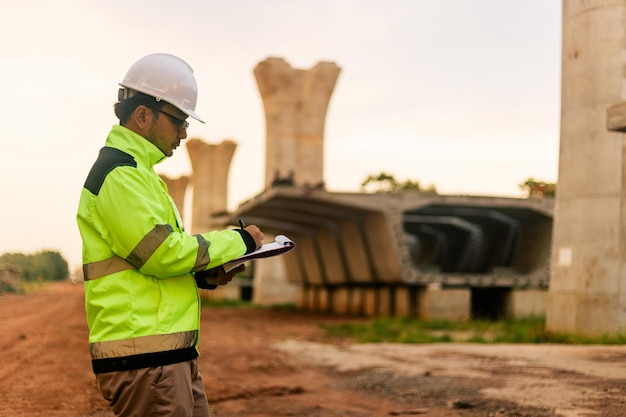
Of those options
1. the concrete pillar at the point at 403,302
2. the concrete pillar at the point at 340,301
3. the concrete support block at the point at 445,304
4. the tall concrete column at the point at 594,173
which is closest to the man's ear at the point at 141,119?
the tall concrete column at the point at 594,173

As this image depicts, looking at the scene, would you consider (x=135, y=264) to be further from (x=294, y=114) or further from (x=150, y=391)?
(x=294, y=114)

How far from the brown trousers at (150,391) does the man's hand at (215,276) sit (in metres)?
0.42

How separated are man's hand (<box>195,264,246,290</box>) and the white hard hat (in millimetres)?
590

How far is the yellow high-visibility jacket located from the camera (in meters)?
2.79

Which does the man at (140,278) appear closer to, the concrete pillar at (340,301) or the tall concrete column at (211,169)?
the concrete pillar at (340,301)

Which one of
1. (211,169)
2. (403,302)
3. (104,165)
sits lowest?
(403,302)

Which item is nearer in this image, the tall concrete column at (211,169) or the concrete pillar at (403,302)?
the concrete pillar at (403,302)

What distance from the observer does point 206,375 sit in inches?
408

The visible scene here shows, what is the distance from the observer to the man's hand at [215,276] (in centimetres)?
316

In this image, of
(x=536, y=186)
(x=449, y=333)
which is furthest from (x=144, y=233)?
(x=536, y=186)

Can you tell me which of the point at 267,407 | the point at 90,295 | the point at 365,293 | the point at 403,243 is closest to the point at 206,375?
the point at 267,407

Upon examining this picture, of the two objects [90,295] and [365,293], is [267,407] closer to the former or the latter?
A: [90,295]

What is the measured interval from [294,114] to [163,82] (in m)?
29.4

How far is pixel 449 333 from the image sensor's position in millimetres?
18094
